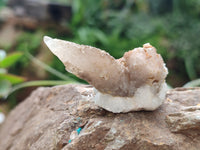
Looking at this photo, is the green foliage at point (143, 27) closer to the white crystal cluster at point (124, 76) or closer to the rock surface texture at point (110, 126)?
the rock surface texture at point (110, 126)

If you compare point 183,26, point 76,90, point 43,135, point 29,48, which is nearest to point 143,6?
point 183,26

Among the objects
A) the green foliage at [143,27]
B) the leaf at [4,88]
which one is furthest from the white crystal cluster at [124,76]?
the green foliage at [143,27]

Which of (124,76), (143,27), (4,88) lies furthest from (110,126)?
(143,27)

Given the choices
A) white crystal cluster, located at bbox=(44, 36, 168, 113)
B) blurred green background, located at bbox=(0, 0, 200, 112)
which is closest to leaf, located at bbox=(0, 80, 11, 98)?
blurred green background, located at bbox=(0, 0, 200, 112)

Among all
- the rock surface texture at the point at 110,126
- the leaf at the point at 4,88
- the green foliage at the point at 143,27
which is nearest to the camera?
the rock surface texture at the point at 110,126

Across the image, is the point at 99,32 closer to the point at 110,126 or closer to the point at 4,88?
the point at 4,88

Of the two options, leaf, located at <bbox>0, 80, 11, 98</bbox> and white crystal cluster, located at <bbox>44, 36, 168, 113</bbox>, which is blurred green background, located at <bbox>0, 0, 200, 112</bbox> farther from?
white crystal cluster, located at <bbox>44, 36, 168, 113</bbox>
